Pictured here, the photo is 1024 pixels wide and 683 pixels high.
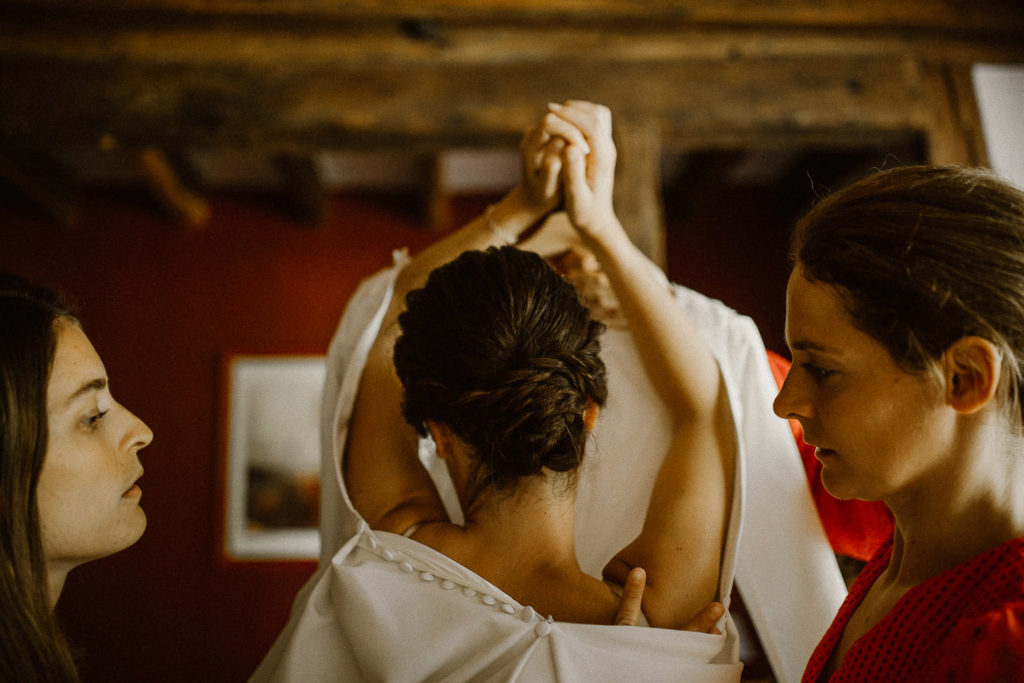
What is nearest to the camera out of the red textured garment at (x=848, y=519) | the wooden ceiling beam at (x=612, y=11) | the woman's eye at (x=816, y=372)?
the woman's eye at (x=816, y=372)

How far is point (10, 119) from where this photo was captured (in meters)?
2.26

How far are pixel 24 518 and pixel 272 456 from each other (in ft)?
10.5

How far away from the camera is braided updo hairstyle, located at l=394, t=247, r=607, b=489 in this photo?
87 cm

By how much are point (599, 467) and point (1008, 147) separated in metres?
2.13

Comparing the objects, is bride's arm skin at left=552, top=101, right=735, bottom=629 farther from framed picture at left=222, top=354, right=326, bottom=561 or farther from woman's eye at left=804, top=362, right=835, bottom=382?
framed picture at left=222, top=354, right=326, bottom=561

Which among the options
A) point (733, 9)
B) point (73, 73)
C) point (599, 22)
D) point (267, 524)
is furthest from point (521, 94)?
point (267, 524)

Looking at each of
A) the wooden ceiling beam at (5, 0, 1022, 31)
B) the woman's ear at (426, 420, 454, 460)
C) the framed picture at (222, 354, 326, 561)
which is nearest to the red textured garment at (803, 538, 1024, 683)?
the woman's ear at (426, 420, 454, 460)

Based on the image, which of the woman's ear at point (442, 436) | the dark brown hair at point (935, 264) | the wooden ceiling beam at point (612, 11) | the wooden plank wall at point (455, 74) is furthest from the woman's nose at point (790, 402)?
the wooden ceiling beam at point (612, 11)

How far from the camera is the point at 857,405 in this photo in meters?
0.76

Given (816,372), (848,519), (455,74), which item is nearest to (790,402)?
(816,372)

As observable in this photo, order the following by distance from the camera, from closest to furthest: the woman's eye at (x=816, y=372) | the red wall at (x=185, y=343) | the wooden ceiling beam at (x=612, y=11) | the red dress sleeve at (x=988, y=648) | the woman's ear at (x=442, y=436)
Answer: the red dress sleeve at (x=988, y=648) < the woman's eye at (x=816, y=372) < the woman's ear at (x=442, y=436) < the wooden ceiling beam at (x=612, y=11) < the red wall at (x=185, y=343)

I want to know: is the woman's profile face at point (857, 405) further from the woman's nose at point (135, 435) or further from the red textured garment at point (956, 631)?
the woman's nose at point (135, 435)

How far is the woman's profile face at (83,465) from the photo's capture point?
0.89 metres

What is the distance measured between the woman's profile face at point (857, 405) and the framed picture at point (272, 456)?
343 cm
